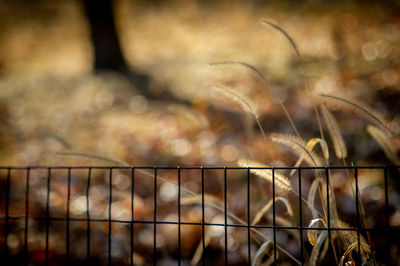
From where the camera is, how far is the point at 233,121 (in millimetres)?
3627

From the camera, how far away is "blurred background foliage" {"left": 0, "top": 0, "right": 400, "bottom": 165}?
328 cm

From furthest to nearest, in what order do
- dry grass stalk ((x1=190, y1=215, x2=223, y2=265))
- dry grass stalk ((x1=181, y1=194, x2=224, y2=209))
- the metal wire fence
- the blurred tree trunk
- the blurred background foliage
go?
the blurred tree trunk
the blurred background foliage
the metal wire fence
dry grass stalk ((x1=190, y1=215, x2=223, y2=265))
dry grass stalk ((x1=181, y1=194, x2=224, y2=209))

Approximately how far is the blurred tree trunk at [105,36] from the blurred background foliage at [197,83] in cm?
10

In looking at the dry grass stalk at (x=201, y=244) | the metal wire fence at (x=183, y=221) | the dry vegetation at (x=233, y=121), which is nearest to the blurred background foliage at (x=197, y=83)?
the dry vegetation at (x=233, y=121)

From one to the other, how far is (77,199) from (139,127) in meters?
1.32

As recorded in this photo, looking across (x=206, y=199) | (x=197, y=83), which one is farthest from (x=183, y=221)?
(x=197, y=83)

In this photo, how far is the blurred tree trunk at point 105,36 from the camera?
549 cm

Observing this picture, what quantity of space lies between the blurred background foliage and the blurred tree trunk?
4.0 inches

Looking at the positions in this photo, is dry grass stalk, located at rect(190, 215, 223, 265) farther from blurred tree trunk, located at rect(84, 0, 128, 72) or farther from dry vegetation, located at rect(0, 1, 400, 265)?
blurred tree trunk, located at rect(84, 0, 128, 72)

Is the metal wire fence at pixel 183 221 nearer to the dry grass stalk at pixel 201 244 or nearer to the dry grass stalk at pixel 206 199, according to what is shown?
the dry grass stalk at pixel 201 244

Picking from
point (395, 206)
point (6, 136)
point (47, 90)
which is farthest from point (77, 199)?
point (47, 90)

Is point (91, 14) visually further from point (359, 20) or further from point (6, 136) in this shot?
point (359, 20)

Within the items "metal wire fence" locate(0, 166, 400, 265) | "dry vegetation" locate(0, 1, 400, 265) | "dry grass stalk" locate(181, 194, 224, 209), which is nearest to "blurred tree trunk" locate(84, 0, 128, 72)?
"dry vegetation" locate(0, 1, 400, 265)

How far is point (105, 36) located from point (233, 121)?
2.96 meters
